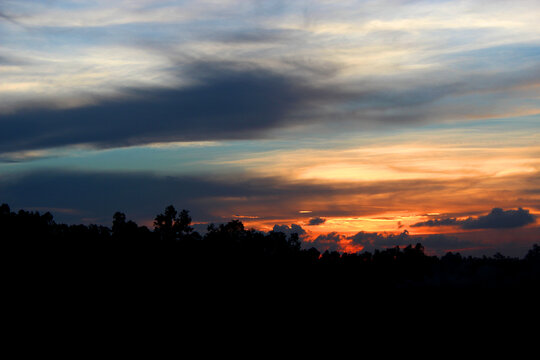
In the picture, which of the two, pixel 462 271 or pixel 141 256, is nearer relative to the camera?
pixel 462 271

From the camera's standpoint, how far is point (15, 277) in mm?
27328

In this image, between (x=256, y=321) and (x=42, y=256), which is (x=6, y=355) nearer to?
(x=42, y=256)

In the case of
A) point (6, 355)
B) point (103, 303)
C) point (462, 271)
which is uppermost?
point (462, 271)

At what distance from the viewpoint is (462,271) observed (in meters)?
19.5

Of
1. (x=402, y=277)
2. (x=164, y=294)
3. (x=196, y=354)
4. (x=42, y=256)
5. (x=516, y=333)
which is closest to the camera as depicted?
(x=516, y=333)

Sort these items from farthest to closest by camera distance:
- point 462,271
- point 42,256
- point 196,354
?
point 42,256 → point 196,354 → point 462,271

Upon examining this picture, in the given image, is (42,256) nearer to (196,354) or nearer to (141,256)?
(141,256)

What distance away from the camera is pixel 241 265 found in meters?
25.8

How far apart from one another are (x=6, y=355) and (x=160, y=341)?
6.01 metres

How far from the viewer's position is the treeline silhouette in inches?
754

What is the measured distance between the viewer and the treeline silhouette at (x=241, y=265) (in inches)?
754

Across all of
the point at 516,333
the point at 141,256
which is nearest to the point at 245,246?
the point at 141,256

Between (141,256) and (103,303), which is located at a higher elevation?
(141,256)

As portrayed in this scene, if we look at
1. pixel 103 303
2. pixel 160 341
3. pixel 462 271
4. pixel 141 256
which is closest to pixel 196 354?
pixel 160 341
